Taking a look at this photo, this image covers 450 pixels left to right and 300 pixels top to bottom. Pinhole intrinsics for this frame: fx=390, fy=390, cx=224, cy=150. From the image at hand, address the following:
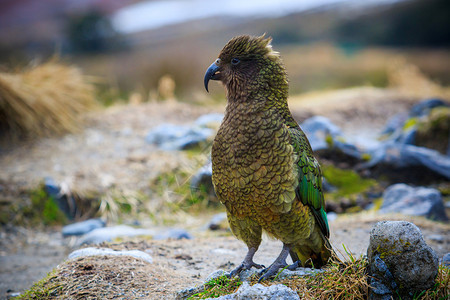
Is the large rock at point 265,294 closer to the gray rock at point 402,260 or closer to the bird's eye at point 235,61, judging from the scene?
the gray rock at point 402,260

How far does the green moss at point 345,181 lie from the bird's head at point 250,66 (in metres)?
3.85

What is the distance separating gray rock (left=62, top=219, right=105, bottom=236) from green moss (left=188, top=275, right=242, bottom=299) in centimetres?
327

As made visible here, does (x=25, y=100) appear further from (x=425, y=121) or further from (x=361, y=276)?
(x=425, y=121)

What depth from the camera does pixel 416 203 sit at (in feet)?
17.6

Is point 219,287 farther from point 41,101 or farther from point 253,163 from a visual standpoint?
point 41,101

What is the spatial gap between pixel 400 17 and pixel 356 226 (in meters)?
15.3

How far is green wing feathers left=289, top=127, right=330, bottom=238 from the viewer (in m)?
3.02

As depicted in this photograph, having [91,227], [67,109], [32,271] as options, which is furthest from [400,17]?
[32,271]

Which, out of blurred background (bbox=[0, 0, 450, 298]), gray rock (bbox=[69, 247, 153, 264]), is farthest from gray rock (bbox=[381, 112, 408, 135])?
gray rock (bbox=[69, 247, 153, 264])

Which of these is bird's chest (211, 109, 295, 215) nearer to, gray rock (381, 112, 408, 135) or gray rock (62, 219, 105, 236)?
gray rock (62, 219, 105, 236)

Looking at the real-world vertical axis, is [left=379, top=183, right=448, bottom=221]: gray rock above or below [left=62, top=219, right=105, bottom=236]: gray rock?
below

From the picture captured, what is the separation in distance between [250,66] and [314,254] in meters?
1.68

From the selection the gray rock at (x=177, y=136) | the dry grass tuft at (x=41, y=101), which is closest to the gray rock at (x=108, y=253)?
the gray rock at (x=177, y=136)

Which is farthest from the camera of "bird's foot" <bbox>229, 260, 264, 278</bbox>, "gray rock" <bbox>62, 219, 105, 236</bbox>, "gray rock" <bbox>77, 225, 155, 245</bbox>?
"gray rock" <bbox>62, 219, 105, 236</bbox>
